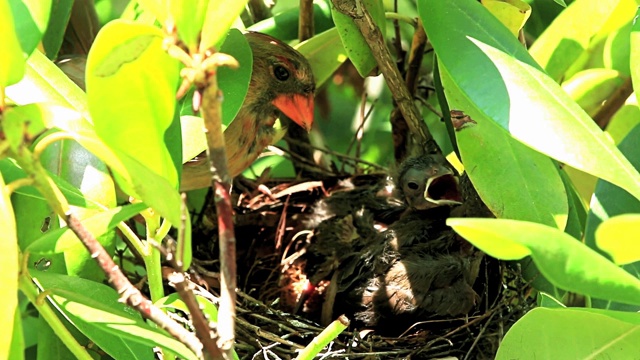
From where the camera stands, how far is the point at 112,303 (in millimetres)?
1591

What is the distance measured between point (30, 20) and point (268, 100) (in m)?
1.53

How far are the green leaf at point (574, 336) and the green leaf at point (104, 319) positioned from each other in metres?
0.53

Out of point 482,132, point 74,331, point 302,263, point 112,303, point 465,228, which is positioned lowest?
point 302,263

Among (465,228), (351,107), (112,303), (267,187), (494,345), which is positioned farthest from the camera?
(351,107)

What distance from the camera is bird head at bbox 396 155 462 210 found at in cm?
236

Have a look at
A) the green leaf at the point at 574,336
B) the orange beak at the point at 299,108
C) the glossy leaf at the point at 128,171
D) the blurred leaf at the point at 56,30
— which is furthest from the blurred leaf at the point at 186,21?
the orange beak at the point at 299,108

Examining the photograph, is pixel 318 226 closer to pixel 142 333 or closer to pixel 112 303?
pixel 112 303

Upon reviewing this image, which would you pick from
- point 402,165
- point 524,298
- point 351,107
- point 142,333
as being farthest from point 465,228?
point 351,107

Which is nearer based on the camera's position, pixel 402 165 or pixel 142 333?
pixel 142 333

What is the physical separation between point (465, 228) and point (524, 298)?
1.14 m

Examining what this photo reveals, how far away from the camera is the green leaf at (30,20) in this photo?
1.29m

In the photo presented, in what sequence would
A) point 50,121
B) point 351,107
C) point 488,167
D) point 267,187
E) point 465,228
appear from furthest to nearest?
point 351,107
point 267,187
point 488,167
point 50,121
point 465,228

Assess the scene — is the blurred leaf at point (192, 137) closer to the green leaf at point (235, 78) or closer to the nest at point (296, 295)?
the green leaf at point (235, 78)

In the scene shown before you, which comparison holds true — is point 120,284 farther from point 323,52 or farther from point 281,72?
point 281,72
